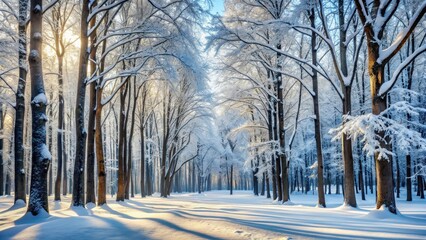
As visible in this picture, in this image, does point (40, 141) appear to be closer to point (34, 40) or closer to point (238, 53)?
point (34, 40)

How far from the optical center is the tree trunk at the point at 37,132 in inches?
306

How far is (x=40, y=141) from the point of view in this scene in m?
7.91

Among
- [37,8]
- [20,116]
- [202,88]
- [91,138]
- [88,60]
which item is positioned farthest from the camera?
[202,88]

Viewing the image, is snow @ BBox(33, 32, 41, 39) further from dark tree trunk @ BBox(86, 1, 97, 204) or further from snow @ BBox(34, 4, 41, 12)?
dark tree trunk @ BBox(86, 1, 97, 204)

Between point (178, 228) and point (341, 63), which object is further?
point (341, 63)

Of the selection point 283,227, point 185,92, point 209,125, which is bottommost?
point 283,227

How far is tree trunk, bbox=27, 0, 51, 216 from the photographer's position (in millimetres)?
7777

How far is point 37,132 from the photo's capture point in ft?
26.0

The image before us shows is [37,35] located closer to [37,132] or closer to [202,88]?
[37,132]

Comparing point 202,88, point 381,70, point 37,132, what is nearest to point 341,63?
point 381,70

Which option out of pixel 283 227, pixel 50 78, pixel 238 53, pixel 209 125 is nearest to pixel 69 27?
pixel 50 78

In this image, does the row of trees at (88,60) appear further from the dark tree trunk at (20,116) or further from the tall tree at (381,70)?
the tall tree at (381,70)

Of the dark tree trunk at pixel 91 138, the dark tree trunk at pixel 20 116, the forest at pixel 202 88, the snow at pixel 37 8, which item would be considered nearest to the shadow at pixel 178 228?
the forest at pixel 202 88

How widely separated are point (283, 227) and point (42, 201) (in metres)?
A: 5.95
